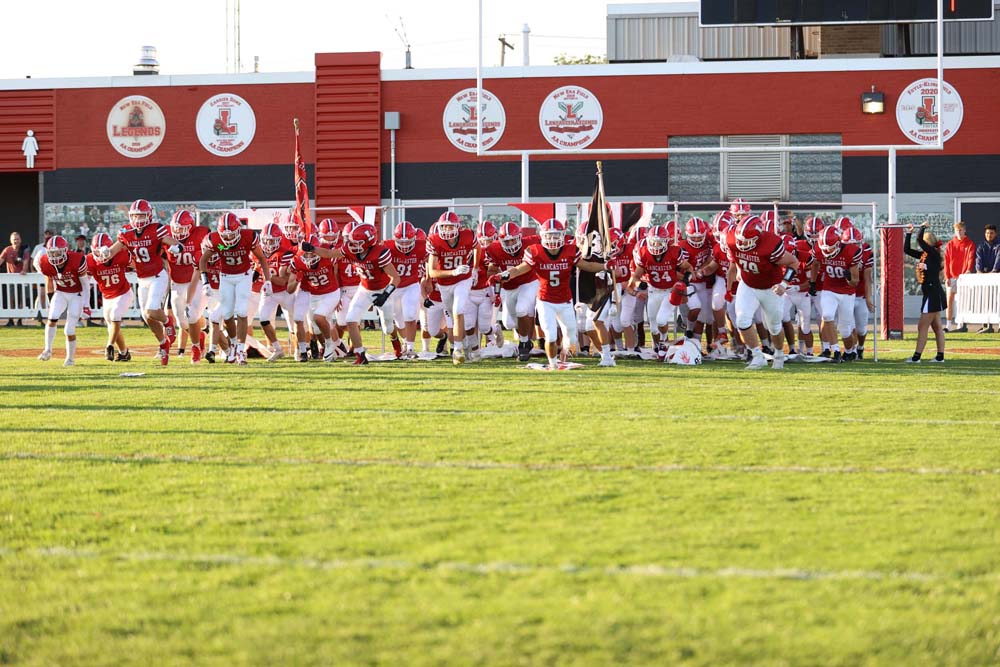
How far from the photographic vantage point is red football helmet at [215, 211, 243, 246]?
16.4 m

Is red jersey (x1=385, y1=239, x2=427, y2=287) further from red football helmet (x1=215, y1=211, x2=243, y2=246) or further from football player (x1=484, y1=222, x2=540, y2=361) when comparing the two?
red football helmet (x1=215, y1=211, x2=243, y2=246)

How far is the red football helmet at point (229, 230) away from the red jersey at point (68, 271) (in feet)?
6.94

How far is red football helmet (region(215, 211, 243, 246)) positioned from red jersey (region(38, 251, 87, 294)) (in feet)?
6.94

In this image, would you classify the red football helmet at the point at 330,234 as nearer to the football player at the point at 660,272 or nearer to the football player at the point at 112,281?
the football player at the point at 112,281

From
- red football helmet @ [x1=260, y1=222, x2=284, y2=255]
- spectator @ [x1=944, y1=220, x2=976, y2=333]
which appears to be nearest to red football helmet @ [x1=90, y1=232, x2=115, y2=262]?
red football helmet @ [x1=260, y1=222, x2=284, y2=255]

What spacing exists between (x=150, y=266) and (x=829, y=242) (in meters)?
8.93

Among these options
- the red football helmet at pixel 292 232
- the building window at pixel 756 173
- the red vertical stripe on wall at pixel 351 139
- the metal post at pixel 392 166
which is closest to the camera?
the red football helmet at pixel 292 232

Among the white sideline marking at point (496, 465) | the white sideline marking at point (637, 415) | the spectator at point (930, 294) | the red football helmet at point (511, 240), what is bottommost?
the white sideline marking at point (496, 465)

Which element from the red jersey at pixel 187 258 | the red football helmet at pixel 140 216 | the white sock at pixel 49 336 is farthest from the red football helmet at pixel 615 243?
the white sock at pixel 49 336

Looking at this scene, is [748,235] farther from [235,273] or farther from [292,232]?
[292,232]

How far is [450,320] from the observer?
58.6 feet

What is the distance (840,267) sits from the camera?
17.4 metres

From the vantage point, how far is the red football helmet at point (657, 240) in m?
17.0

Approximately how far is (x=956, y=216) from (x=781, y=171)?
405cm
